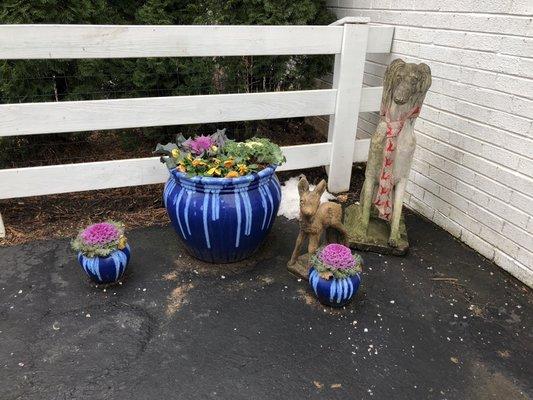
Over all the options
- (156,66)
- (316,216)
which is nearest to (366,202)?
(316,216)

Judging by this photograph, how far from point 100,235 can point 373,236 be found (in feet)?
6.24

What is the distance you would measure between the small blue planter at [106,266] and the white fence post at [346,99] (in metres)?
2.08

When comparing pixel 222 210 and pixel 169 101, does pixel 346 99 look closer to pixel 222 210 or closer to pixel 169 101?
pixel 169 101

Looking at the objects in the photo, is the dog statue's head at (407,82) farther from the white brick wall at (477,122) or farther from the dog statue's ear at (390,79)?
the white brick wall at (477,122)

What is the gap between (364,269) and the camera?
305 cm

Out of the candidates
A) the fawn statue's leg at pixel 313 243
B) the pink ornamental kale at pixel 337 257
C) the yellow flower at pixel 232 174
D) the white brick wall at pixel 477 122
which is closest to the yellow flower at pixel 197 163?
the yellow flower at pixel 232 174

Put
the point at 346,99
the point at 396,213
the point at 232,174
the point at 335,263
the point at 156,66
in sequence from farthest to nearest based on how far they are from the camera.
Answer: the point at 156,66 < the point at 346,99 < the point at 396,213 < the point at 232,174 < the point at 335,263

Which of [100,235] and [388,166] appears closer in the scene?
[100,235]

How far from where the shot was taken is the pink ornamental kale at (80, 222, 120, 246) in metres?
2.68

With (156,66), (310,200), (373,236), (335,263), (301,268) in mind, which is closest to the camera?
(335,263)

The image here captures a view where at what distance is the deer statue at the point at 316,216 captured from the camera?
2.64 m

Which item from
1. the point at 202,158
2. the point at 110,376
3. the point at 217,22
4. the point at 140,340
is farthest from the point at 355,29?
the point at 110,376

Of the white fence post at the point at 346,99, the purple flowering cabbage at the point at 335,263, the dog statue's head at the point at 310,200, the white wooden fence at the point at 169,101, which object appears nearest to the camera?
the purple flowering cabbage at the point at 335,263

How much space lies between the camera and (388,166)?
10.1 feet
